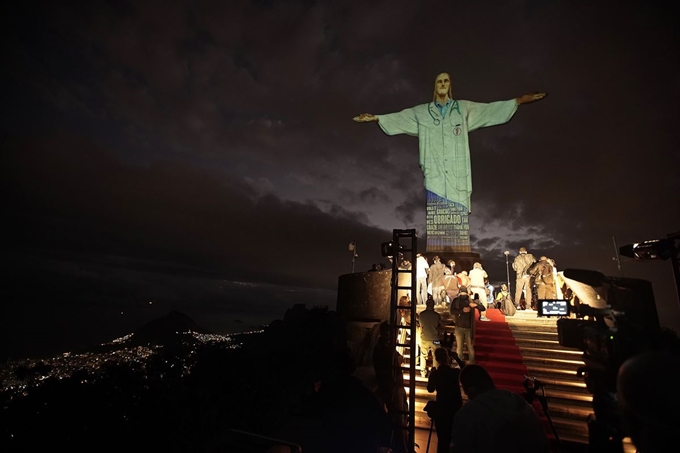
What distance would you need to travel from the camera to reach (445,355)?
4.55 metres

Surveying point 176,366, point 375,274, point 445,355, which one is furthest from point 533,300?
point 176,366

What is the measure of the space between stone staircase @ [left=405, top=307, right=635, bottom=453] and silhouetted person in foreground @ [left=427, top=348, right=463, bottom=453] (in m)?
1.96

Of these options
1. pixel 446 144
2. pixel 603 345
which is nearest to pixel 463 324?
pixel 603 345

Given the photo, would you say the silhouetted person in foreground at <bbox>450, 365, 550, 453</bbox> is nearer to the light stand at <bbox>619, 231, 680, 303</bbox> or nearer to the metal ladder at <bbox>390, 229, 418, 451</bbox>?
the metal ladder at <bbox>390, 229, 418, 451</bbox>

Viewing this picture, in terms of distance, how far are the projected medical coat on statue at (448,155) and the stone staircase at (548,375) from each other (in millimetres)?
7789

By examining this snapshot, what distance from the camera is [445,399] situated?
4.14m

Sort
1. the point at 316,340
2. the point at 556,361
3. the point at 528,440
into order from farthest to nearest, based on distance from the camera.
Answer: the point at 316,340 → the point at 556,361 → the point at 528,440

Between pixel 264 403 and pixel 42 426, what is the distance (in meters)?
7.45

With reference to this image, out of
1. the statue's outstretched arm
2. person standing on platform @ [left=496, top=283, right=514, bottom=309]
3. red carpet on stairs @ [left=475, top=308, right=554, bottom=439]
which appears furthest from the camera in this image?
the statue's outstretched arm

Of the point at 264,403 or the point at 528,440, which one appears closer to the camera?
the point at 528,440

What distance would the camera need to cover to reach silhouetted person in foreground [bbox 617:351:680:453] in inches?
56.8

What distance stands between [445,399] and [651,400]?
3.06 meters

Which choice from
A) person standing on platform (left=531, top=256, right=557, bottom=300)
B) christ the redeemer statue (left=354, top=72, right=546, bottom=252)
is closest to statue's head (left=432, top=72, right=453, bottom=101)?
christ the redeemer statue (left=354, top=72, right=546, bottom=252)

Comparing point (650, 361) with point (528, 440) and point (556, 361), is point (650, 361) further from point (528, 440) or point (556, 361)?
point (556, 361)
